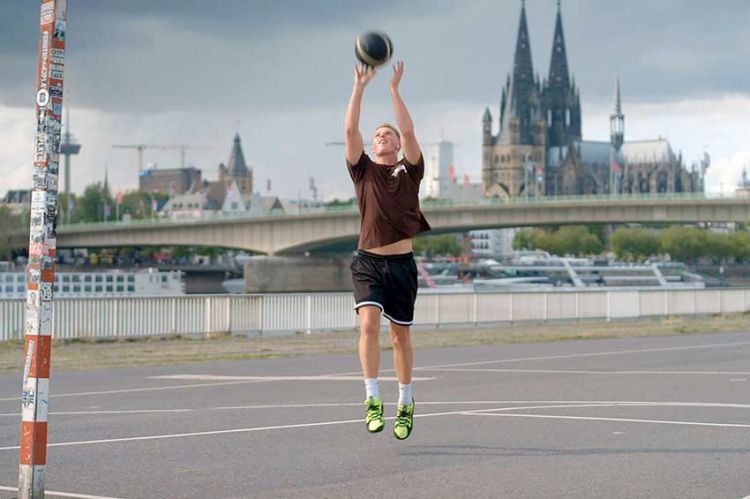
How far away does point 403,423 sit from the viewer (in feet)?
27.5

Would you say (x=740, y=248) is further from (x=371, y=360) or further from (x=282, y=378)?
(x=371, y=360)

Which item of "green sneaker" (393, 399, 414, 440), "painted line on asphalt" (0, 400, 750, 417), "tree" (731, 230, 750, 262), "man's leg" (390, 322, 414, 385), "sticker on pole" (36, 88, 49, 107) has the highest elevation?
"tree" (731, 230, 750, 262)

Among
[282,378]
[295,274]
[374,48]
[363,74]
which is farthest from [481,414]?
[295,274]

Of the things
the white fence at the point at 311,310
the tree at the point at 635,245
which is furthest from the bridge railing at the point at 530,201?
the tree at the point at 635,245

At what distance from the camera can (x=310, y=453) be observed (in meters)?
8.06

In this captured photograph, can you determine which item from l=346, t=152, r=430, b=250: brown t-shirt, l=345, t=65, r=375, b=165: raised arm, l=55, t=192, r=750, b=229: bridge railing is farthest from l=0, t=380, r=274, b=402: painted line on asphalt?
l=55, t=192, r=750, b=229: bridge railing

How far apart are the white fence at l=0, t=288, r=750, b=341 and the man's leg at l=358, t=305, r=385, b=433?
826 inches

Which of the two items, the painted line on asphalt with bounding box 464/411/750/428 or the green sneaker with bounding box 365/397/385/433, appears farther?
the painted line on asphalt with bounding box 464/411/750/428

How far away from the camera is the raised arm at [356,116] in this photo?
8367 mm

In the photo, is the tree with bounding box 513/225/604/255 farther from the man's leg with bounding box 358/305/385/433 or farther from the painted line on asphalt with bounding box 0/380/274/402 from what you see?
the man's leg with bounding box 358/305/385/433

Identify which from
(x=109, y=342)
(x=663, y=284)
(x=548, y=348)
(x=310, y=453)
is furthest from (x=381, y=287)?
(x=663, y=284)

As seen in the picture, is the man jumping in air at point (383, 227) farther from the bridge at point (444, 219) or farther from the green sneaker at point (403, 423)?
the bridge at point (444, 219)

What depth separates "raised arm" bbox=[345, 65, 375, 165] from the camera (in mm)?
8367

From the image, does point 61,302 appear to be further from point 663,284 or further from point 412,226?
point 663,284
